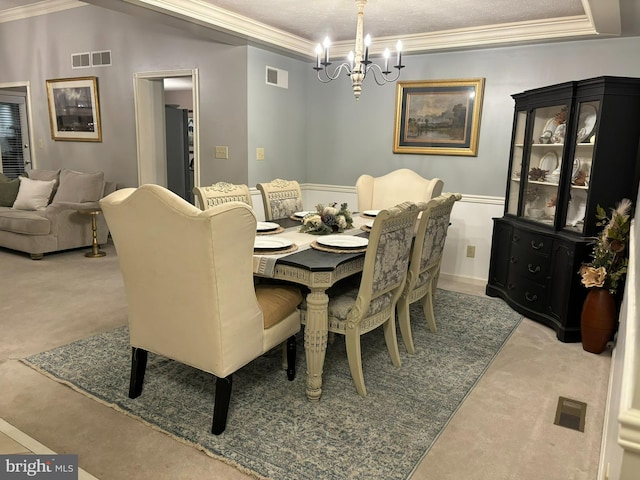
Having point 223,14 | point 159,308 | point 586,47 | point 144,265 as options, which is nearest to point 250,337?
point 159,308

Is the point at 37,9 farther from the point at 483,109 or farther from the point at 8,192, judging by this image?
the point at 483,109

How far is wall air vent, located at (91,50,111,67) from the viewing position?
5496mm

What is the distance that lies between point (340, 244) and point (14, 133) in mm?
6962

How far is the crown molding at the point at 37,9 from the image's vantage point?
5617 mm

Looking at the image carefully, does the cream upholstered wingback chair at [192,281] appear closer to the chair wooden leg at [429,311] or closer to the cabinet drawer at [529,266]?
the chair wooden leg at [429,311]

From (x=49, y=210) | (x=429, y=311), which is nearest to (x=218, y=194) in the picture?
(x=429, y=311)

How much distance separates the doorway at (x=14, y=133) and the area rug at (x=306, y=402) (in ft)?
18.4

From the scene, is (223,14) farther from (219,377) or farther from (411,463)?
(411,463)

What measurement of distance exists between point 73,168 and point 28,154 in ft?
6.60

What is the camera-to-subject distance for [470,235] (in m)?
4.66

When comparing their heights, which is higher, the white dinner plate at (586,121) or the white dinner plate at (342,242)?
the white dinner plate at (586,121)

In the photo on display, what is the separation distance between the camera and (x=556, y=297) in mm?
3416

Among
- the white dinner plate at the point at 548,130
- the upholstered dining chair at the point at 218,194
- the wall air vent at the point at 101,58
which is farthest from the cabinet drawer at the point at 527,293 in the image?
the wall air vent at the point at 101,58

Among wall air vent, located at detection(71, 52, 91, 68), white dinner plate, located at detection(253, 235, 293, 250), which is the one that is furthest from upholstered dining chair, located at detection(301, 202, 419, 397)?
wall air vent, located at detection(71, 52, 91, 68)
